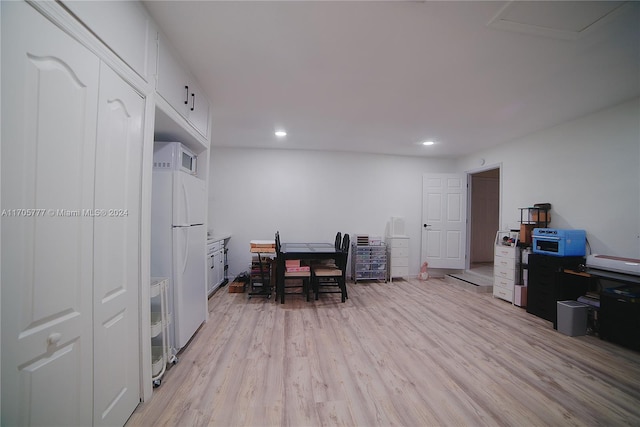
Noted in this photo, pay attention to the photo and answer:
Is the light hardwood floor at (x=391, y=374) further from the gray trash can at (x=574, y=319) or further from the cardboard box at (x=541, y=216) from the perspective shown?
the cardboard box at (x=541, y=216)

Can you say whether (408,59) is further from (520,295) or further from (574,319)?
(520,295)

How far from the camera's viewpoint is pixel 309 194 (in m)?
4.79

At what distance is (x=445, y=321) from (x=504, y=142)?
3.50 metres

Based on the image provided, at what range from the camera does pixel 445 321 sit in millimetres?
2863

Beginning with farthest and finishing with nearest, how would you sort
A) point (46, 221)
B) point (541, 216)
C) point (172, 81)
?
point (541, 216) < point (172, 81) < point (46, 221)

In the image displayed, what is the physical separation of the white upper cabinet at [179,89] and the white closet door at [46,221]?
69cm

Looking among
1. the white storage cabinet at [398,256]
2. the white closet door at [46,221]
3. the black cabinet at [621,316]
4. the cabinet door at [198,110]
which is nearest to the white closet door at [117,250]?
the white closet door at [46,221]

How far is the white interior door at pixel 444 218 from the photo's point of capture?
4.84 meters

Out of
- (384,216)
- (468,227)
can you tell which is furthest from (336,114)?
(468,227)

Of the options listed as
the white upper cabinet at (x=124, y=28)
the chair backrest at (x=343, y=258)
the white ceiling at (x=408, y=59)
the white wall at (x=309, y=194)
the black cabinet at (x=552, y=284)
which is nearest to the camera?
the white upper cabinet at (x=124, y=28)

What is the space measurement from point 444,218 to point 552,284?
7.30 feet

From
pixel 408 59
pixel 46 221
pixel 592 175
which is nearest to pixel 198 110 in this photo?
pixel 46 221

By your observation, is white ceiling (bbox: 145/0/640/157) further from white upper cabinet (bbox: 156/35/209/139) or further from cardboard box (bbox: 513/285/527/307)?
cardboard box (bbox: 513/285/527/307)

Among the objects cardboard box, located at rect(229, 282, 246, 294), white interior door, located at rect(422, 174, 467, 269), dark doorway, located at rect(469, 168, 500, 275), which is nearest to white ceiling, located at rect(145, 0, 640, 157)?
white interior door, located at rect(422, 174, 467, 269)
